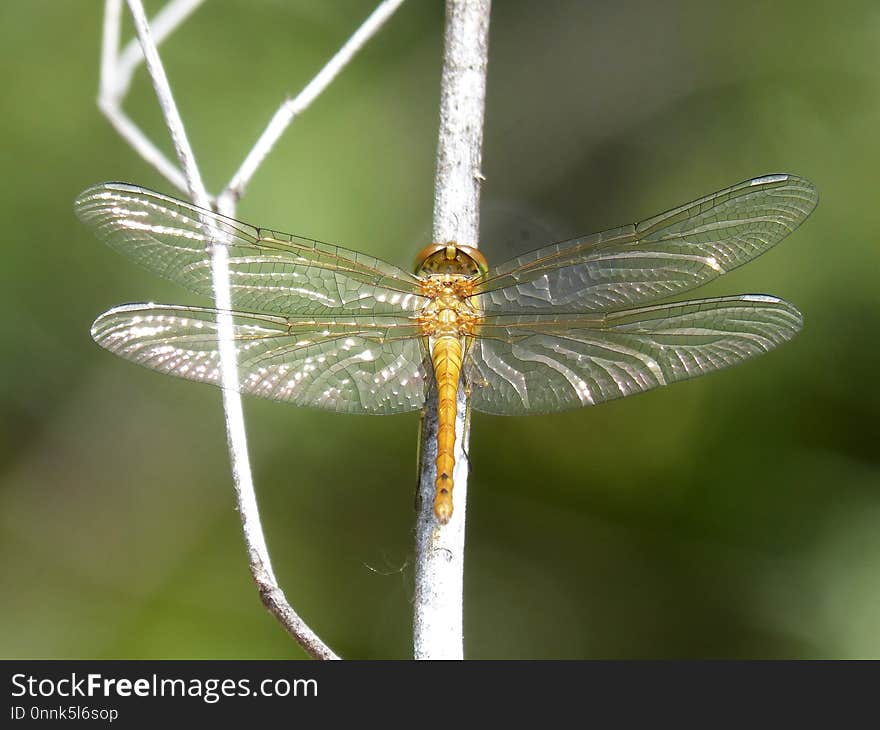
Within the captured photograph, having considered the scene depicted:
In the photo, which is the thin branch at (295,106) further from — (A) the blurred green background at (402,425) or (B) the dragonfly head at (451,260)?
(A) the blurred green background at (402,425)

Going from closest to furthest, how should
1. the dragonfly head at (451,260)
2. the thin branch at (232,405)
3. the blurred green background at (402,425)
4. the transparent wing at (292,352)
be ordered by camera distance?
the thin branch at (232,405), the transparent wing at (292,352), the dragonfly head at (451,260), the blurred green background at (402,425)

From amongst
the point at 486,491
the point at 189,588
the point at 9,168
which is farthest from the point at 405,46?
the point at 189,588

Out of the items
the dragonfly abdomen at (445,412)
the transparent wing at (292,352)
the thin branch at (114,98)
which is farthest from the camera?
the thin branch at (114,98)

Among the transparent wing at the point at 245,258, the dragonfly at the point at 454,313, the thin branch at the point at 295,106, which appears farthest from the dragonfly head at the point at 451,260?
the thin branch at the point at 295,106

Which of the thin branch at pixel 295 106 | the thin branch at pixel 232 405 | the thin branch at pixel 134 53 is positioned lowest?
the thin branch at pixel 232 405

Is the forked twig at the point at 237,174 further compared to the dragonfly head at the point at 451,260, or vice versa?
the dragonfly head at the point at 451,260

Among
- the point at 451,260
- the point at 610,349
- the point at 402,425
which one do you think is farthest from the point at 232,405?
the point at 402,425
